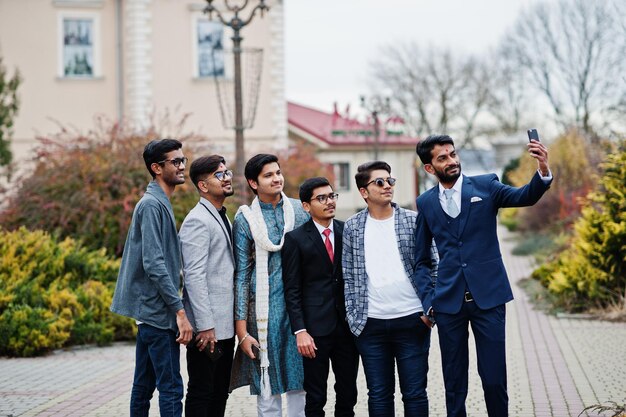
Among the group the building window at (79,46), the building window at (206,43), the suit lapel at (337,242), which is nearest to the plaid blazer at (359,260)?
the suit lapel at (337,242)

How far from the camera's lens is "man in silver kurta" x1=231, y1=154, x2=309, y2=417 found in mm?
6395

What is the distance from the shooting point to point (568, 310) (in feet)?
45.6

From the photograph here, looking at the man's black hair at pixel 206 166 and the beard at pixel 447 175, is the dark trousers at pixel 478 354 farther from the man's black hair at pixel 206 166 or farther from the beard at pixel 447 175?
the man's black hair at pixel 206 166

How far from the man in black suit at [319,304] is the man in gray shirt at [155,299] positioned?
716mm

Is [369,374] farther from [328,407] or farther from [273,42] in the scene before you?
[273,42]

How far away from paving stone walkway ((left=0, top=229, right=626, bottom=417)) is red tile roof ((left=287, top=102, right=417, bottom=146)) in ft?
90.7

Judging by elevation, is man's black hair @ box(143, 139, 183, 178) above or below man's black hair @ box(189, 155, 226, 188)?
above

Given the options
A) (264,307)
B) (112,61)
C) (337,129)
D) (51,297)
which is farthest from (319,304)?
(337,129)

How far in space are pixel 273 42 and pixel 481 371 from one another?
25082 mm

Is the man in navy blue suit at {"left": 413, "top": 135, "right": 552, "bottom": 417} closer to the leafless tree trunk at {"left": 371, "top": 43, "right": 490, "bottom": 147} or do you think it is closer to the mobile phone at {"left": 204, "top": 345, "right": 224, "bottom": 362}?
the mobile phone at {"left": 204, "top": 345, "right": 224, "bottom": 362}

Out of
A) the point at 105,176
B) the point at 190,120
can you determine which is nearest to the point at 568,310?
the point at 105,176

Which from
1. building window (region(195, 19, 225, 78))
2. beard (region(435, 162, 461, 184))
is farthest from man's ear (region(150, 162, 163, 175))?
building window (region(195, 19, 225, 78))

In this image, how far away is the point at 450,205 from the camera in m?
6.18

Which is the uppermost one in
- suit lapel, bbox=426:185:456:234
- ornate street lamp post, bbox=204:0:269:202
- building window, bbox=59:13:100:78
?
building window, bbox=59:13:100:78
